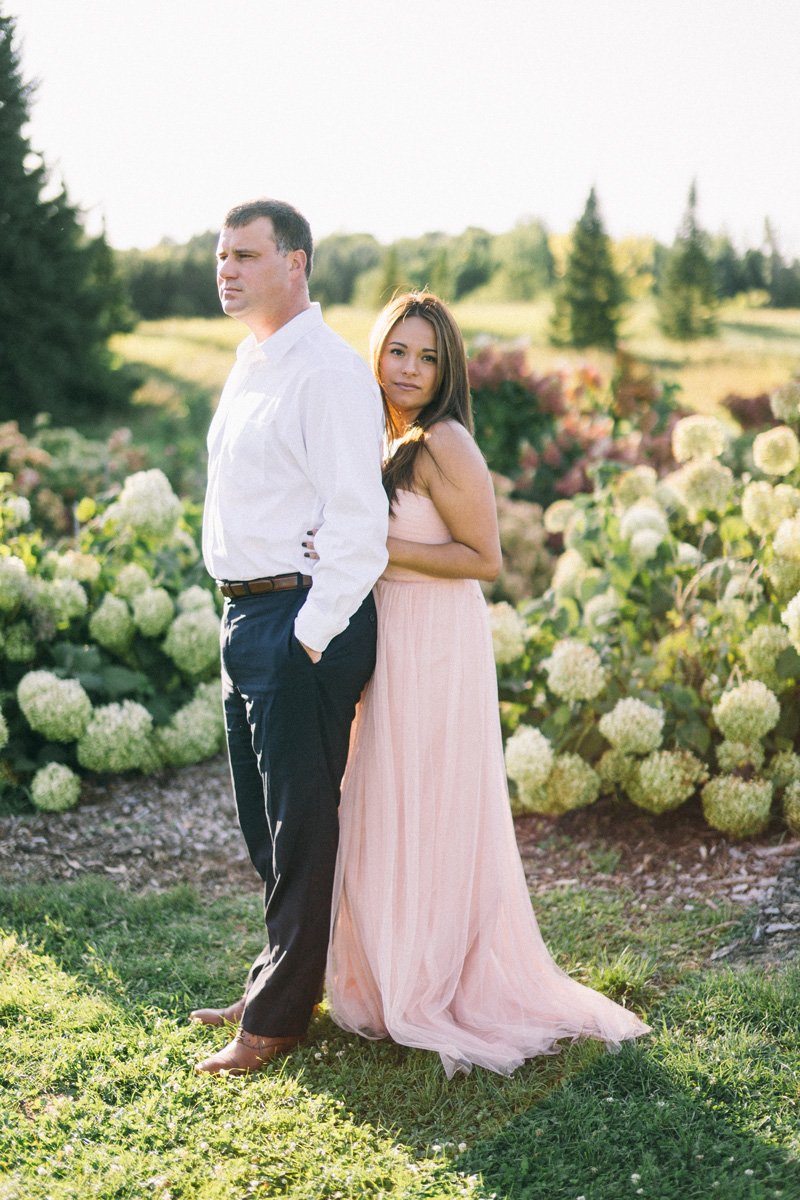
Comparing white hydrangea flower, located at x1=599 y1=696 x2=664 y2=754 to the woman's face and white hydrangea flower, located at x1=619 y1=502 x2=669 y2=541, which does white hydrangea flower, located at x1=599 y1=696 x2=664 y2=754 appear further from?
the woman's face

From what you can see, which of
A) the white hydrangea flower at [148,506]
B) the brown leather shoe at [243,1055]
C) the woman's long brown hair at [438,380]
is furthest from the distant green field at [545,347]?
the brown leather shoe at [243,1055]

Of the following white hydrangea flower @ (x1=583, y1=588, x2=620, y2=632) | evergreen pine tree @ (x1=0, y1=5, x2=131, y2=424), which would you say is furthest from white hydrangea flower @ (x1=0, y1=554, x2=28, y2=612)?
evergreen pine tree @ (x1=0, y1=5, x2=131, y2=424)

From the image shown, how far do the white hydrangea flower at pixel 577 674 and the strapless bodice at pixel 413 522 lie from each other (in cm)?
147

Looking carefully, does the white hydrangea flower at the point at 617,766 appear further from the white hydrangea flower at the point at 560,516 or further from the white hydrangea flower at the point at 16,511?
the white hydrangea flower at the point at 16,511

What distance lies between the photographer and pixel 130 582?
473 centimetres

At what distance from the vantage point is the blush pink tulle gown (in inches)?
104

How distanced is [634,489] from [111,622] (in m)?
2.66

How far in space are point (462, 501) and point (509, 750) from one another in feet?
5.79

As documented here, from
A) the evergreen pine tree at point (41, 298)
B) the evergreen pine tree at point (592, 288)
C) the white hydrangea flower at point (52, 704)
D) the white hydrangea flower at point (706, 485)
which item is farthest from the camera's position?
the evergreen pine tree at point (592, 288)

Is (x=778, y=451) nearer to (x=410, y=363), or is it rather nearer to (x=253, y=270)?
(x=410, y=363)

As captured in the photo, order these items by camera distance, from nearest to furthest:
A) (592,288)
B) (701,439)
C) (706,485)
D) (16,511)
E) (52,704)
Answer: (706,485)
(701,439)
(52,704)
(16,511)
(592,288)

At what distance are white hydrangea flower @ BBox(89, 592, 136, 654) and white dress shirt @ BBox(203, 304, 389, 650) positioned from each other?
2.22m

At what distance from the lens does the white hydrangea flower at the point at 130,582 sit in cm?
473

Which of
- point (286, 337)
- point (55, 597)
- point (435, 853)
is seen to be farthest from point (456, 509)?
point (55, 597)
